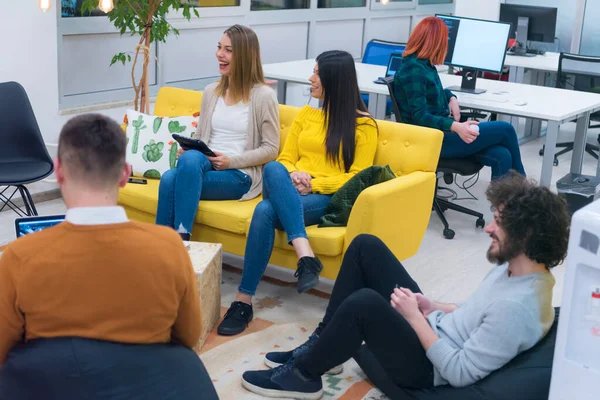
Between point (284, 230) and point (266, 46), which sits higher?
point (266, 46)

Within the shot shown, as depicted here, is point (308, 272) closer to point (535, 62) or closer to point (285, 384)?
point (285, 384)

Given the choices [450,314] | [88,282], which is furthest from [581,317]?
[88,282]

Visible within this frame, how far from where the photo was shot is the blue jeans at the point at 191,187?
365 cm

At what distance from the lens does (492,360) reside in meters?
2.36

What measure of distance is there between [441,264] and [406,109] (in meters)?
0.94

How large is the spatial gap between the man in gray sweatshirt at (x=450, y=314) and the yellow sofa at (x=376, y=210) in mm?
515

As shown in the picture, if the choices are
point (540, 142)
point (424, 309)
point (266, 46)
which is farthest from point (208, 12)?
point (424, 309)

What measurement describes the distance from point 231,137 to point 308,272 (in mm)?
947

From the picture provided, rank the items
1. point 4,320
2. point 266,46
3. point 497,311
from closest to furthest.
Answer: point 4,320 < point 497,311 < point 266,46

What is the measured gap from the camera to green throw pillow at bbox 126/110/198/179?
4.08 metres

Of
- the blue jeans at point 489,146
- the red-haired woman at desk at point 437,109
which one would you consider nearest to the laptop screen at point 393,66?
the red-haired woman at desk at point 437,109

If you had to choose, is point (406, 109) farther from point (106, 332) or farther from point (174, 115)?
point (106, 332)

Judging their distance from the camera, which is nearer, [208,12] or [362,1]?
[208,12]

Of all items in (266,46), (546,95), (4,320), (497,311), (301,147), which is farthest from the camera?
(266,46)
